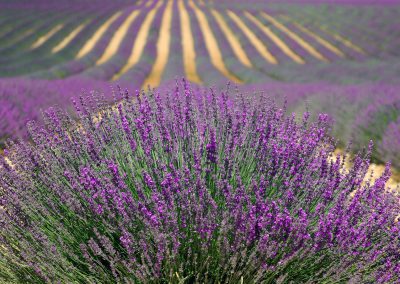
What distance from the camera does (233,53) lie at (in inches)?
801

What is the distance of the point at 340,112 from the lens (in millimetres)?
6359

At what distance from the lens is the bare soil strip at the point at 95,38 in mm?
20316

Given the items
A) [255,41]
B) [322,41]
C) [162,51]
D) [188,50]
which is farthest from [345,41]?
[162,51]

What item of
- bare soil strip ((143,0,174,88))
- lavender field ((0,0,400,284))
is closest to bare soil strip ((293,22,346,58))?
bare soil strip ((143,0,174,88))

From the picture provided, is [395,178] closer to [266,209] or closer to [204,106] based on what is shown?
[204,106]

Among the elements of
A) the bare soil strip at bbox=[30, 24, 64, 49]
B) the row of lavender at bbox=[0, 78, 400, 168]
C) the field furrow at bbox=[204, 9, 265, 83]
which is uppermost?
the bare soil strip at bbox=[30, 24, 64, 49]

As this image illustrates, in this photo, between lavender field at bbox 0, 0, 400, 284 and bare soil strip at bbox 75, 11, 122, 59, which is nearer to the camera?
lavender field at bbox 0, 0, 400, 284

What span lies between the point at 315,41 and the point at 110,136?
68.5 ft

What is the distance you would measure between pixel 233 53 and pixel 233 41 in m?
3.27

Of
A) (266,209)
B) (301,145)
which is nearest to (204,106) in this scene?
(301,145)

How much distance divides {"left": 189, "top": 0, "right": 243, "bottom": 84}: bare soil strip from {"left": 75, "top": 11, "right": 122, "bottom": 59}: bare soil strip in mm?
6194

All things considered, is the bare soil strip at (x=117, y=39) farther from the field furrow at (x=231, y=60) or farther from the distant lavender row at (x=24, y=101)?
the distant lavender row at (x=24, y=101)

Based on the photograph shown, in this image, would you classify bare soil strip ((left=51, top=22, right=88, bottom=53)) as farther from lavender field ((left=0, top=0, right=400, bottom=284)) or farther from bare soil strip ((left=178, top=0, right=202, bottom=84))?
lavender field ((left=0, top=0, right=400, bottom=284))

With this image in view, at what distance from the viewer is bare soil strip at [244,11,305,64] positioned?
1921cm
